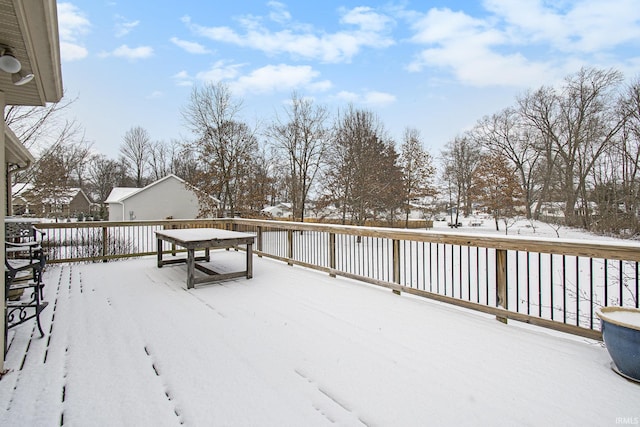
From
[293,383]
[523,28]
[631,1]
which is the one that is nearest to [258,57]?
[523,28]

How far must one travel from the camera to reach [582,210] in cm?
1489

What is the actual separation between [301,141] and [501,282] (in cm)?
1544

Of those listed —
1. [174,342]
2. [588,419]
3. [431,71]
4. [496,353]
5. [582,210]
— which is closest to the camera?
[588,419]

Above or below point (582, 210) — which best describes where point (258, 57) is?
above

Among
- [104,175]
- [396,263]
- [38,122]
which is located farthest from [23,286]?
[104,175]

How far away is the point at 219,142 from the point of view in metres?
15.7

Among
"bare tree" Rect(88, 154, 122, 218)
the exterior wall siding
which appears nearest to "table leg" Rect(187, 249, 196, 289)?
the exterior wall siding

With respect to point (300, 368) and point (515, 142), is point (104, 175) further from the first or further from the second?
point (300, 368)

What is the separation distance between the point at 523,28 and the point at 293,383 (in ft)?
34.5

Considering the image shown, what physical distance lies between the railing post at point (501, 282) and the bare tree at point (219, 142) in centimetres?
1438

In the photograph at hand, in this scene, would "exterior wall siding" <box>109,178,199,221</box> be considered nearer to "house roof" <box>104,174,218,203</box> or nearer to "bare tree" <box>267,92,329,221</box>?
"house roof" <box>104,174,218,203</box>

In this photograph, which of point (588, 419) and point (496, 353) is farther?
point (496, 353)

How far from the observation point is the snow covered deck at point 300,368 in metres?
1.65

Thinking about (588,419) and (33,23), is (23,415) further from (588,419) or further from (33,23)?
(588,419)
